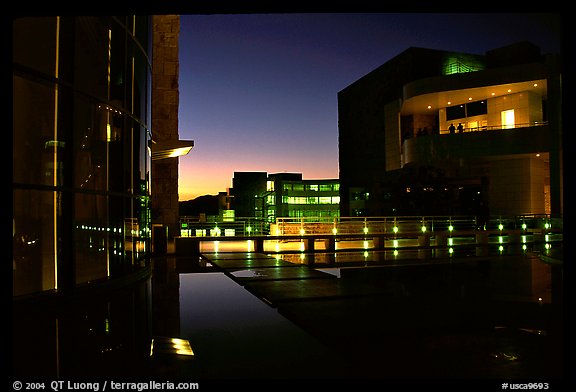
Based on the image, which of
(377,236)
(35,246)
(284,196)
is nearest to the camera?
(35,246)

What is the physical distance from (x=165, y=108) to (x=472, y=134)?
29001 millimetres

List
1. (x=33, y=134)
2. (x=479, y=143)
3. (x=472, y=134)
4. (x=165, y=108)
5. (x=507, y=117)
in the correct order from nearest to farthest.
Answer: (x=33, y=134)
(x=165, y=108)
(x=479, y=143)
(x=472, y=134)
(x=507, y=117)

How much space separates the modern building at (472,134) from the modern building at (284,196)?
1222 inches

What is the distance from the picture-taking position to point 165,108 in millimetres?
25453

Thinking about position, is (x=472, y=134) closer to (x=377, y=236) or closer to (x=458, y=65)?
(x=458, y=65)

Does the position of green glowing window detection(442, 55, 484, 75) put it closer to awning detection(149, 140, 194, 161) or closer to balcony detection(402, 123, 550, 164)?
balcony detection(402, 123, 550, 164)

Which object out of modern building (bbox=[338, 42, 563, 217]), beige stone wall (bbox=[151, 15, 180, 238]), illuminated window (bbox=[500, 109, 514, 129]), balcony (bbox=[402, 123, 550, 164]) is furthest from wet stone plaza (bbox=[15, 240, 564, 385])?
illuminated window (bbox=[500, 109, 514, 129])

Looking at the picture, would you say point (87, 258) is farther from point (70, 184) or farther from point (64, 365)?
point (64, 365)

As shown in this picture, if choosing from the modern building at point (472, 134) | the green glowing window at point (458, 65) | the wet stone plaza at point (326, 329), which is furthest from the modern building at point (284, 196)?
the wet stone plaza at point (326, 329)

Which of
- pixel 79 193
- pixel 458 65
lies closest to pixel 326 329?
pixel 79 193

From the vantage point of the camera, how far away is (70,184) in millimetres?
10086

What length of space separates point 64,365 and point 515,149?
4250 centimetres

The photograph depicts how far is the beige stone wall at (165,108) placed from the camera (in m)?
25.4

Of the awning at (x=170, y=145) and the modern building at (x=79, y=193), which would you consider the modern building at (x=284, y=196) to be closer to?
the awning at (x=170, y=145)
